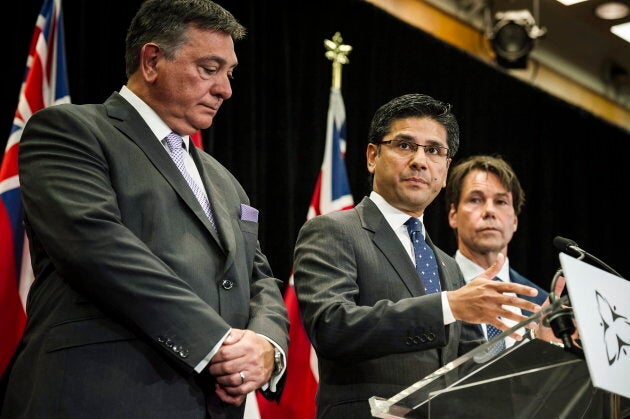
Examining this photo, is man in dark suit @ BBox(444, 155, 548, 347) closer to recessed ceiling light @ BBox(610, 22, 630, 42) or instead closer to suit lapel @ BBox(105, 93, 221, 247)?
suit lapel @ BBox(105, 93, 221, 247)

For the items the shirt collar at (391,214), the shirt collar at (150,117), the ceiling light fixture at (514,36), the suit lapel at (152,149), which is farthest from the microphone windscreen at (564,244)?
the ceiling light fixture at (514,36)

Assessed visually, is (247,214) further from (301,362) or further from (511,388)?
(301,362)

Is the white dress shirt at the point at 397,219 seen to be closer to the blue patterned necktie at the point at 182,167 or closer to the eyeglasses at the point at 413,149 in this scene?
the eyeglasses at the point at 413,149

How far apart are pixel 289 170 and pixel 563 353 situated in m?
3.34

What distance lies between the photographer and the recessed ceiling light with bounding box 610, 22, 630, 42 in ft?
21.5

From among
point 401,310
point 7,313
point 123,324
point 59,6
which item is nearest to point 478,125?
point 59,6

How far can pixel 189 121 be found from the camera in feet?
7.07

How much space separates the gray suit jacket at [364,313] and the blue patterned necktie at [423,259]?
0.20 feet

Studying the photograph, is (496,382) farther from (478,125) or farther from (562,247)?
(478,125)

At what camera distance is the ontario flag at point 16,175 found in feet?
10.5

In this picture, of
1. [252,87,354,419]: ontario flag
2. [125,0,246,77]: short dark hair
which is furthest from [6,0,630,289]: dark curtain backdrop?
[125,0,246,77]: short dark hair

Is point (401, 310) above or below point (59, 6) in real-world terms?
below

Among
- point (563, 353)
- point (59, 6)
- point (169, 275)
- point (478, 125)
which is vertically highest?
point (478, 125)

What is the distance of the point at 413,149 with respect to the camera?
267cm
